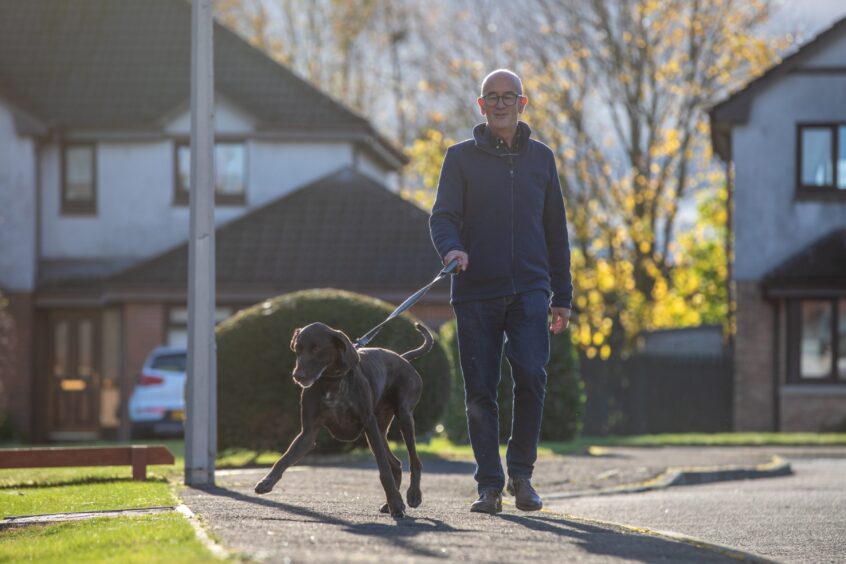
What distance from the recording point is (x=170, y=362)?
2678 centimetres

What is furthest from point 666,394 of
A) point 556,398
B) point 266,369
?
point 266,369

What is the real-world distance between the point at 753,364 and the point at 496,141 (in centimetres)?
2249

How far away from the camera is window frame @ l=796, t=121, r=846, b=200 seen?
3077 cm

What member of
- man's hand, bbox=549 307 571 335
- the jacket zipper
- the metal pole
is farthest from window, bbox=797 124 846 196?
the jacket zipper

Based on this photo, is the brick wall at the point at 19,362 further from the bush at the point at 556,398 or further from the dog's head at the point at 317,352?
the dog's head at the point at 317,352

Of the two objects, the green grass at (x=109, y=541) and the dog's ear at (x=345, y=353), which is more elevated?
the dog's ear at (x=345, y=353)

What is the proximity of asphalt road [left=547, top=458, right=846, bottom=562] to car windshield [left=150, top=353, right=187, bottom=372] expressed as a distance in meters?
13.0

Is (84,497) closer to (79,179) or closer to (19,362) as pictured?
(19,362)

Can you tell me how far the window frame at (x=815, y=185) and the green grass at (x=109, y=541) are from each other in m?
24.1

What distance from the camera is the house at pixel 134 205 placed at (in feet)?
102

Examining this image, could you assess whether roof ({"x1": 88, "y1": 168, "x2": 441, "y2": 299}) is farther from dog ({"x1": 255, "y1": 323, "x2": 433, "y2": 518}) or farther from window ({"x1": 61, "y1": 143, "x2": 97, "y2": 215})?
dog ({"x1": 255, "y1": 323, "x2": 433, "y2": 518})

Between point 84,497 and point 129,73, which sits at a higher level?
point 129,73

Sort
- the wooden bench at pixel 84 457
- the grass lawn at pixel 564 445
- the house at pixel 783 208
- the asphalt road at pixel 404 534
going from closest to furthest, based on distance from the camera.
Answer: the asphalt road at pixel 404 534 → the wooden bench at pixel 84 457 → the grass lawn at pixel 564 445 → the house at pixel 783 208

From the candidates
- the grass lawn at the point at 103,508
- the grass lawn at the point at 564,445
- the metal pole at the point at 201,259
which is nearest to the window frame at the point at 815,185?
the grass lawn at the point at 564,445
